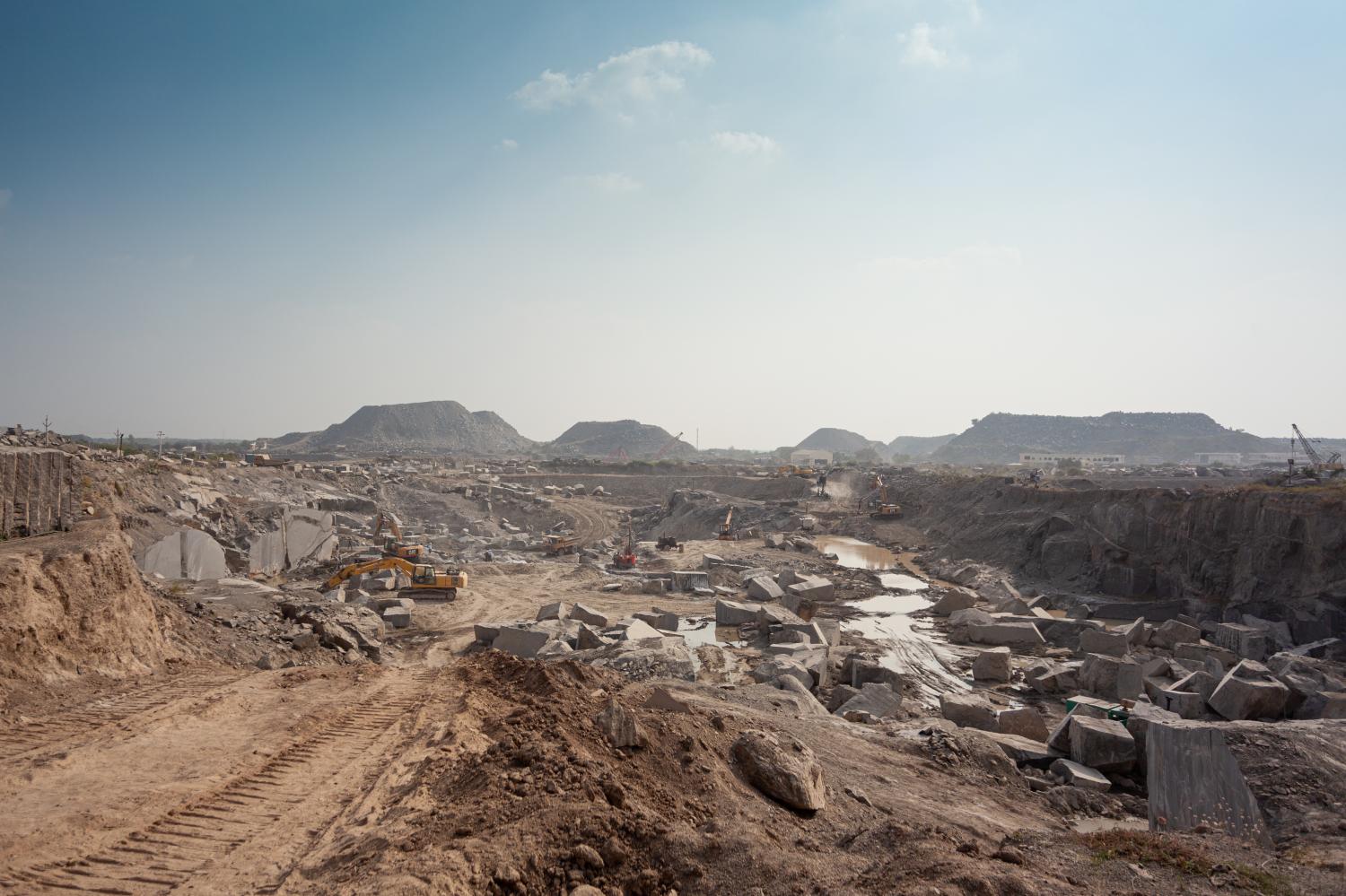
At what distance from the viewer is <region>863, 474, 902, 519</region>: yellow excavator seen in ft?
125

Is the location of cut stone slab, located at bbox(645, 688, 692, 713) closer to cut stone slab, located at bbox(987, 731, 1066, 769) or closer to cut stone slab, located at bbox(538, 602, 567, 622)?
cut stone slab, located at bbox(987, 731, 1066, 769)

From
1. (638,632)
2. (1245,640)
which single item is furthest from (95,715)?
(1245,640)

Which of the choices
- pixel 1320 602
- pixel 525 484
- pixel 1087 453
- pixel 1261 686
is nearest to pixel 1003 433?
pixel 1087 453

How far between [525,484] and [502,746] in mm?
51044

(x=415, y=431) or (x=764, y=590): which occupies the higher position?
(x=415, y=431)

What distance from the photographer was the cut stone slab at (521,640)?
13055 mm

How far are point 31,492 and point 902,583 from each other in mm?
23190

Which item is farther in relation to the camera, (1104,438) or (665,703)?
(1104,438)

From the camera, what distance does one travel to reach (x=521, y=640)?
13180 mm

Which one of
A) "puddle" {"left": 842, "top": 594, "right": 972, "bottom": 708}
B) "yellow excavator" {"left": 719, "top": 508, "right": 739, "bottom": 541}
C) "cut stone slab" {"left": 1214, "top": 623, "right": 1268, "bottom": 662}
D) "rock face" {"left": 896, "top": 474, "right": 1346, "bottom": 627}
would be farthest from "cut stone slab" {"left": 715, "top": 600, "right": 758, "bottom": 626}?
"yellow excavator" {"left": 719, "top": 508, "right": 739, "bottom": 541}

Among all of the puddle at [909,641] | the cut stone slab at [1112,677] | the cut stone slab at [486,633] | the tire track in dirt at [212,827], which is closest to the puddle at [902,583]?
the puddle at [909,641]

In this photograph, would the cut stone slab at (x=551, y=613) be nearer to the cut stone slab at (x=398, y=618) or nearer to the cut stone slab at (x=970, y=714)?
the cut stone slab at (x=398, y=618)

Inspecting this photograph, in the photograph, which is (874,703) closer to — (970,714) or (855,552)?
(970,714)

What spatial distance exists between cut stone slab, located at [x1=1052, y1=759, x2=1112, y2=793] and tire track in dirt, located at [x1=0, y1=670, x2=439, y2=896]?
7647mm
